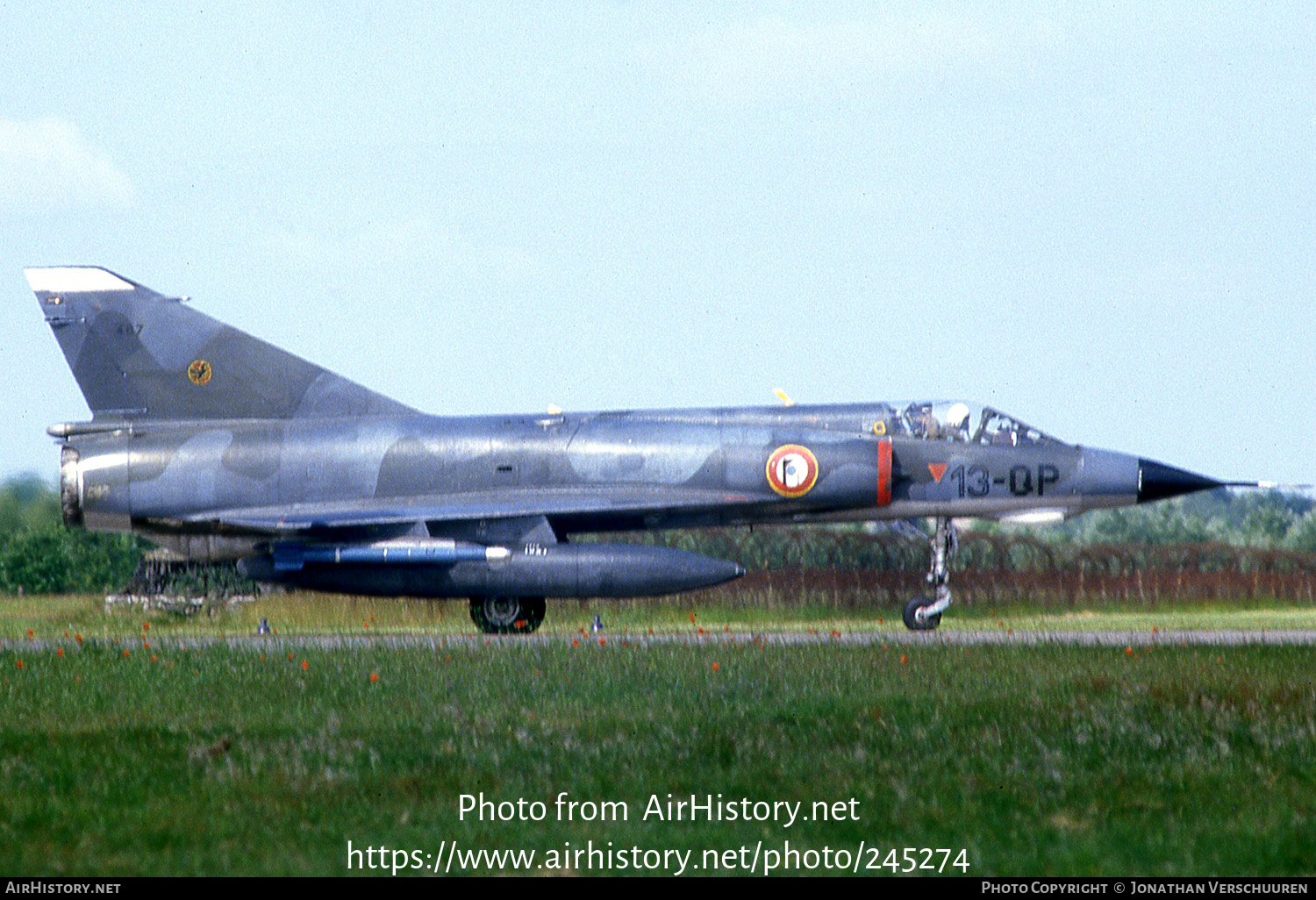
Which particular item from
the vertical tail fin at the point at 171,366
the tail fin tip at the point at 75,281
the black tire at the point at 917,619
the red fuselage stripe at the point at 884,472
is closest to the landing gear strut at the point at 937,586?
the black tire at the point at 917,619

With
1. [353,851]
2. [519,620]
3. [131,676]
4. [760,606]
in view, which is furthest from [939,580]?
[353,851]

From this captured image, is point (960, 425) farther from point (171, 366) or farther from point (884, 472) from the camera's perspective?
point (171, 366)

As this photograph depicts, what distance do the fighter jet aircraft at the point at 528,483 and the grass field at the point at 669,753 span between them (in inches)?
183

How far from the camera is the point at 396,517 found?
18562mm

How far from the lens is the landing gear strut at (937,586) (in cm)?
1870

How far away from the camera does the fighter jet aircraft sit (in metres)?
18.6

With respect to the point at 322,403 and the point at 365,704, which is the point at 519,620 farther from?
the point at 365,704

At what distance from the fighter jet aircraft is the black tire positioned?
3 centimetres

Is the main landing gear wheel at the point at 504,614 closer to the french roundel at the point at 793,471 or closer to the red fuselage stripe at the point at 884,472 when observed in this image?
the french roundel at the point at 793,471

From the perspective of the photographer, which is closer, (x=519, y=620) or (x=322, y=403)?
(x=519, y=620)

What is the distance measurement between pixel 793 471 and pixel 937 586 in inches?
96.1

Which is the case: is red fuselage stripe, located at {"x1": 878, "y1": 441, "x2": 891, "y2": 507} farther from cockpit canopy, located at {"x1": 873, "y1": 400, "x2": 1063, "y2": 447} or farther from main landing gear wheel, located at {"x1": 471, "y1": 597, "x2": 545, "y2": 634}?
main landing gear wheel, located at {"x1": 471, "y1": 597, "x2": 545, "y2": 634}

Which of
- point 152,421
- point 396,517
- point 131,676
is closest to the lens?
point 131,676
